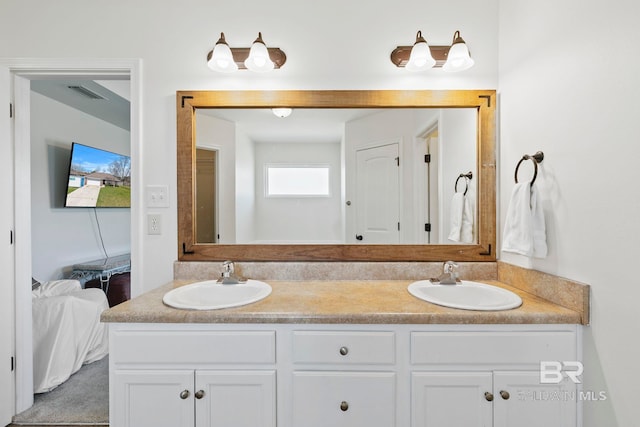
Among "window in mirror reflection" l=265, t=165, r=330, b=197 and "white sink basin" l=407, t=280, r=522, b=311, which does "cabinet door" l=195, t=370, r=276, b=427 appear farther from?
"window in mirror reflection" l=265, t=165, r=330, b=197

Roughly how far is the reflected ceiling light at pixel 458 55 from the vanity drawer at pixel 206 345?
1599 millimetres

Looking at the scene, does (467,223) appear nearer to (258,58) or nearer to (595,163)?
(595,163)

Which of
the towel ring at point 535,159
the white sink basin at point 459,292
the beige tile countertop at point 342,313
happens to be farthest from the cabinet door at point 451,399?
the towel ring at point 535,159

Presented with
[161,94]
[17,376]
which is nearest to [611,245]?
[161,94]

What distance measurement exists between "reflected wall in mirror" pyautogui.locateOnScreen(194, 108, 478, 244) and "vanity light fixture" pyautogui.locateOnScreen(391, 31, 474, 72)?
0.23 meters

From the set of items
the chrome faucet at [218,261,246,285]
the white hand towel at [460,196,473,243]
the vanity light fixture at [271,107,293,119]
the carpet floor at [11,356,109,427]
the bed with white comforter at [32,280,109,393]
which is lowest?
the carpet floor at [11,356,109,427]

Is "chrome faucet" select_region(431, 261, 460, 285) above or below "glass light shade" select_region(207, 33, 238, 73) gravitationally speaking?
below

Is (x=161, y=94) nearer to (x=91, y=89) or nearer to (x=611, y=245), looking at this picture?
(x=91, y=89)

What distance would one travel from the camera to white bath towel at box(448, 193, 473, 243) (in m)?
1.62

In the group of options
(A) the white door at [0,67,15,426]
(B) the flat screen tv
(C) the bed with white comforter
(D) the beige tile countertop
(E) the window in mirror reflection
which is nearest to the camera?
(D) the beige tile countertop

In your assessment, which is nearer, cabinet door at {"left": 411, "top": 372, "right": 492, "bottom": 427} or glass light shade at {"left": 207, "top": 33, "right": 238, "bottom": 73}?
cabinet door at {"left": 411, "top": 372, "right": 492, "bottom": 427}

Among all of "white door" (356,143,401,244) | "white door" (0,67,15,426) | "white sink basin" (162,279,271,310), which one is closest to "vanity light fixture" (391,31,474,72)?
"white door" (356,143,401,244)

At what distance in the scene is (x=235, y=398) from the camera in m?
1.12

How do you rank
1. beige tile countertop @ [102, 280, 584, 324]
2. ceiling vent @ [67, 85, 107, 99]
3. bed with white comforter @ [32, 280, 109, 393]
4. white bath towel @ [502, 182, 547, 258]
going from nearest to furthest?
beige tile countertop @ [102, 280, 584, 324] < white bath towel @ [502, 182, 547, 258] < bed with white comforter @ [32, 280, 109, 393] < ceiling vent @ [67, 85, 107, 99]
